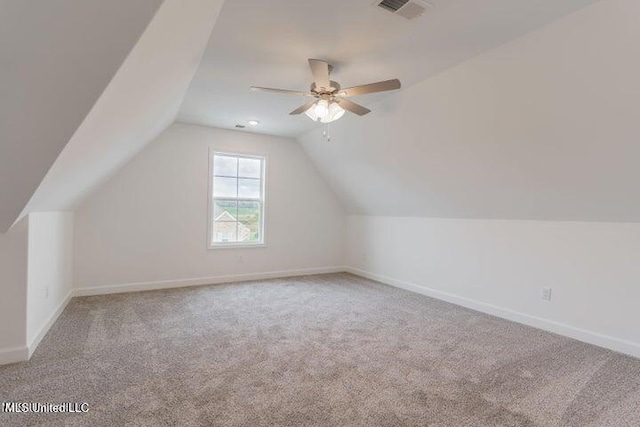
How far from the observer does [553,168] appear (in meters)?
2.87

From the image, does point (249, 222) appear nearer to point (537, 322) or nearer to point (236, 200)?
point (236, 200)

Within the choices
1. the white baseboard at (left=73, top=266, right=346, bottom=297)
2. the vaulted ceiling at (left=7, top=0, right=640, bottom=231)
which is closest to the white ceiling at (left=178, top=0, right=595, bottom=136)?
the vaulted ceiling at (left=7, top=0, right=640, bottom=231)

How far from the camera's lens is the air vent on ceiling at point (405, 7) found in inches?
77.0

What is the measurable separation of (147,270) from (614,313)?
5.29 meters

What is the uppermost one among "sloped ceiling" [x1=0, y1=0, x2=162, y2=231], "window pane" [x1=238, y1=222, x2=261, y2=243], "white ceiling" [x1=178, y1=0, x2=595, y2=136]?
"white ceiling" [x1=178, y1=0, x2=595, y2=136]

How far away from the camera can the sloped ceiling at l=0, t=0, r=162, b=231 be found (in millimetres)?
1106

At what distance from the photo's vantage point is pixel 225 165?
5.23 meters

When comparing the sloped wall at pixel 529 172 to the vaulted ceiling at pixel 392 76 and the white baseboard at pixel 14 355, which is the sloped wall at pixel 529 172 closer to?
the vaulted ceiling at pixel 392 76

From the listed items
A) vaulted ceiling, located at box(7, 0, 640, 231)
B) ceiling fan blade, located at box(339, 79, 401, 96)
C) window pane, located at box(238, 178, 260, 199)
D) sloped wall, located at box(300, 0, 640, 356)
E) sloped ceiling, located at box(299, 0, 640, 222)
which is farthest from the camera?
window pane, located at box(238, 178, 260, 199)

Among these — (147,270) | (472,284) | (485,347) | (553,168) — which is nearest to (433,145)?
(553,168)

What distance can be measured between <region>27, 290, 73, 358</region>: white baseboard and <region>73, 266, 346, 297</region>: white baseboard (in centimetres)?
29

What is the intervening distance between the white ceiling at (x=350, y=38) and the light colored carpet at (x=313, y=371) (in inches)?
93.9

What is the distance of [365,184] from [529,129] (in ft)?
8.59

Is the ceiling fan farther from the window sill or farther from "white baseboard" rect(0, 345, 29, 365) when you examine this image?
the window sill
